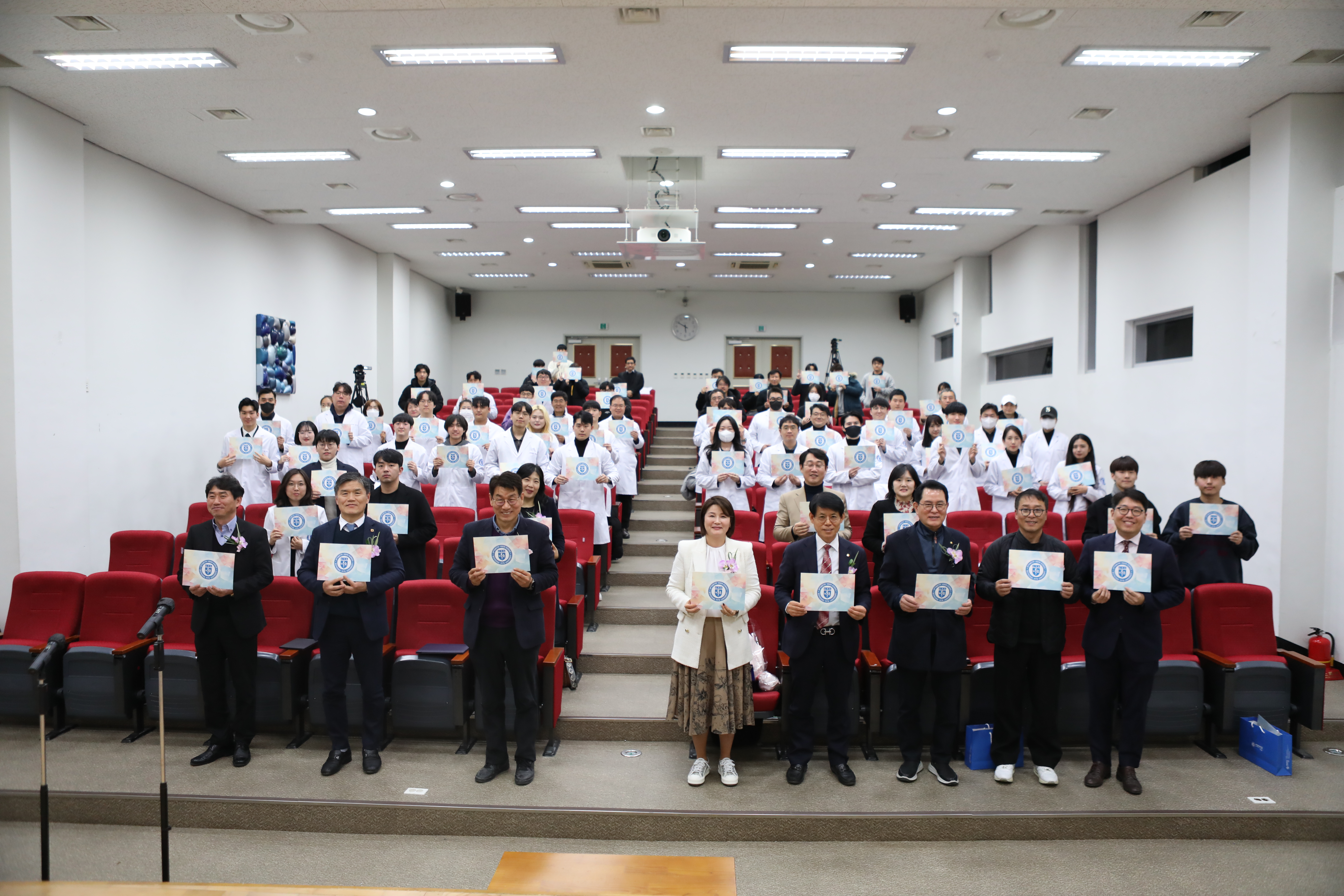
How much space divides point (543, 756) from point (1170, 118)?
713 cm

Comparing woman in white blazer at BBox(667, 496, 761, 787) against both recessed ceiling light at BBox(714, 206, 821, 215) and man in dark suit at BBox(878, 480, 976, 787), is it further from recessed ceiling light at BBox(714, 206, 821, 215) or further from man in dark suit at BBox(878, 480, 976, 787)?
recessed ceiling light at BBox(714, 206, 821, 215)

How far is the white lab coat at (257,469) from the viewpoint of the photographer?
743 centimetres

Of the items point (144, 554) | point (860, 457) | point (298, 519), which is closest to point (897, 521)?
point (860, 457)

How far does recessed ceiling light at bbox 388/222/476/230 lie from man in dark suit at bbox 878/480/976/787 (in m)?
8.76

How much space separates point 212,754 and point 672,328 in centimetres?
1477

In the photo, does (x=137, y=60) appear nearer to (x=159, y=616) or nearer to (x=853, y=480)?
(x=159, y=616)

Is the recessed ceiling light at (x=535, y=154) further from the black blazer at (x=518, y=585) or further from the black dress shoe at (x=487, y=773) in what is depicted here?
the black dress shoe at (x=487, y=773)

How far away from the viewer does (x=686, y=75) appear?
5977 mm

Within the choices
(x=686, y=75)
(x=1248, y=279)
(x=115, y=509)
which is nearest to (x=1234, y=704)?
(x=1248, y=279)

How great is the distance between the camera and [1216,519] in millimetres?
5051

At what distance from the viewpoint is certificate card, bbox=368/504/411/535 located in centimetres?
497

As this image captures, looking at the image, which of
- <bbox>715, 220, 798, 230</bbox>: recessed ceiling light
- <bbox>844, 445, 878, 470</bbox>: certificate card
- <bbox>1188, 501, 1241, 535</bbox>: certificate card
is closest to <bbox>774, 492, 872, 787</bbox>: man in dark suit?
<bbox>1188, 501, 1241, 535</bbox>: certificate card

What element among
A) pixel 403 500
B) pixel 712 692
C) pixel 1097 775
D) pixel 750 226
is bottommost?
pixel 1097 775

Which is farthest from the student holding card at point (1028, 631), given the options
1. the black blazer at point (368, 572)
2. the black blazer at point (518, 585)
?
the black blazer at point (368, 572)
